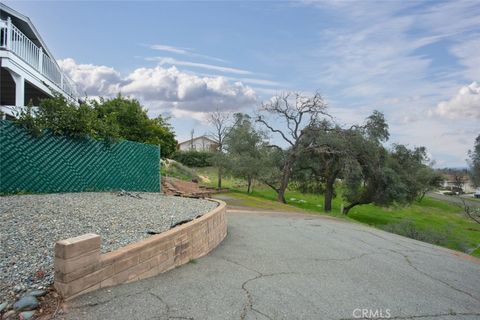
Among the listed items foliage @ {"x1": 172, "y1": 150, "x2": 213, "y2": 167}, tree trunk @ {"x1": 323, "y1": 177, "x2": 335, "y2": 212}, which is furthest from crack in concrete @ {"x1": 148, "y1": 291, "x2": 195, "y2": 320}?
foliage @ {"x1": 172, "y1": 150, "x2": 213, "y2": 167}

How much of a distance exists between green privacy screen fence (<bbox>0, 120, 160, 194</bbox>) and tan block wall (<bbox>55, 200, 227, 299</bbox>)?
4825 mm

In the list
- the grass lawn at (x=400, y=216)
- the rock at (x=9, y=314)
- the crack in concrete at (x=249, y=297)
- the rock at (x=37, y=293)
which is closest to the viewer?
the rock at (x=9, y=314)

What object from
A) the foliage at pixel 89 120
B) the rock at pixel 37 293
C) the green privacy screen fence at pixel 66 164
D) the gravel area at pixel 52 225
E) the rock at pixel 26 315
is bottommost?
the rock at pixel 26 315

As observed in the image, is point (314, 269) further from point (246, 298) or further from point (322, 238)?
point (322, 238)

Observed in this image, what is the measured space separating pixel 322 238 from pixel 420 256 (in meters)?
2.37

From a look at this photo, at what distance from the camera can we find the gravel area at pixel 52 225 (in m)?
3.81

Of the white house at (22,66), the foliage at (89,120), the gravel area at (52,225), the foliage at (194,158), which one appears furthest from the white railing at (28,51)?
the foliage at (194,158)

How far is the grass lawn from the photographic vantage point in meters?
19.1

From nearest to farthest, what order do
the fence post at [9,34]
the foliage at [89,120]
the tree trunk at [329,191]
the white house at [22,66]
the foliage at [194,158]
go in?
the foliage at [89,120], the fence post at [9,34], the white house at [22,66], the tree trunk at [329,191], the foliage at [194,158]

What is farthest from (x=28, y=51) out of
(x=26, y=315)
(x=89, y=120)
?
(x=26, y=315)

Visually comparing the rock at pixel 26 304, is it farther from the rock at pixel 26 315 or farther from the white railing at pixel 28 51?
the white railing at pixel 28 51

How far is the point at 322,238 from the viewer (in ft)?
30.7

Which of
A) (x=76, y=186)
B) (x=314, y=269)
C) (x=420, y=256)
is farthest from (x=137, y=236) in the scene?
(x=420, y=256)

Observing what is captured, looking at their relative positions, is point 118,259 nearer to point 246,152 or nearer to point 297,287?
point 297,287
